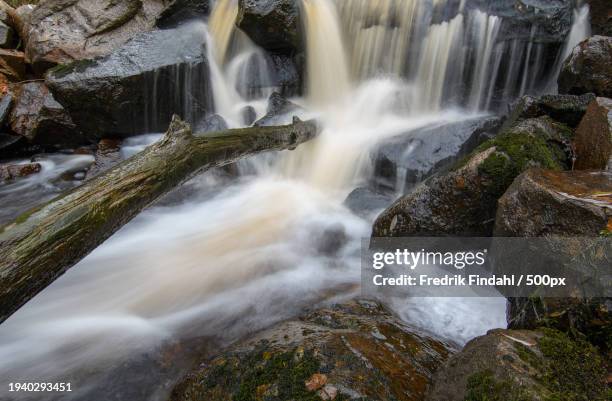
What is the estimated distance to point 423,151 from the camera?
230 inches

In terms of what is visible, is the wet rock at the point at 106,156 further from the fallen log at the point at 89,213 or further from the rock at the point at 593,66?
the rock at the point at 593,66

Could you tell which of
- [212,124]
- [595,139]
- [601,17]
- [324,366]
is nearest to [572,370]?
[324,366]

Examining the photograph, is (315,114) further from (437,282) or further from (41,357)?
(41,357)

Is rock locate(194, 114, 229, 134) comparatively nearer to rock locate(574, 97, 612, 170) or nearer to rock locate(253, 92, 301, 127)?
rock locate(253, 92, 301, 127)

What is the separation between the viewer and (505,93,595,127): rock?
4.59 meters

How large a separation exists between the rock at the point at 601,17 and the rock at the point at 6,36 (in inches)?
519

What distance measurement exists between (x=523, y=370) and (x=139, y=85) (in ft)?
26.0

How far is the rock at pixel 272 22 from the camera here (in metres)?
7.59

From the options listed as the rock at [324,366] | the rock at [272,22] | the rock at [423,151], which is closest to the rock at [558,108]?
the rock at [423,151]

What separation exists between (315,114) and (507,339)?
647 centimetres

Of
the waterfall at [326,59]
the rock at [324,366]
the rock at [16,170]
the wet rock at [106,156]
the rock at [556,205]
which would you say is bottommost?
the rock at [16,170]

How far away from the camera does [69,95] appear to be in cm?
753

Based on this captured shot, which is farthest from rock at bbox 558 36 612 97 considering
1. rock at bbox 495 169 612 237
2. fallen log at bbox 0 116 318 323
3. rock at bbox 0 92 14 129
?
rock at bbox 0 92 14 129

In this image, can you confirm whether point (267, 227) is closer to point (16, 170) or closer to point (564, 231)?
point (564, 231)
